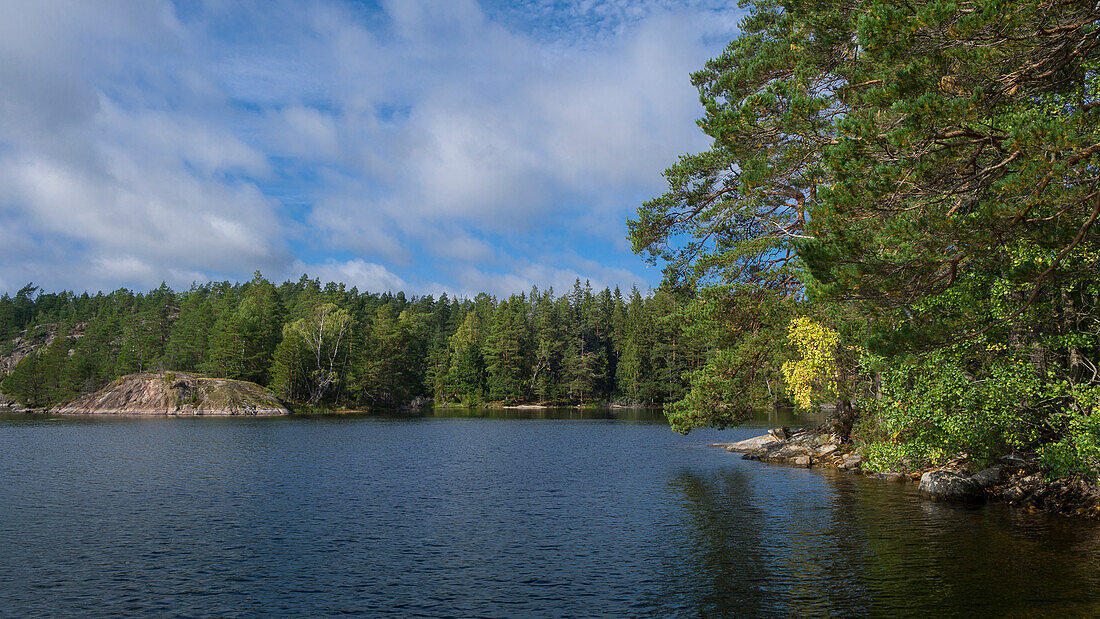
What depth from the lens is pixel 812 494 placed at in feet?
86.5

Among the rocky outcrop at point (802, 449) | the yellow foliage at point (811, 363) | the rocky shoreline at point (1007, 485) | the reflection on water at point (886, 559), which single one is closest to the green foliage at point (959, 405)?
the rocky shoreline at point (1007, 485)

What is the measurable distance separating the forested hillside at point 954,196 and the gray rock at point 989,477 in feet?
5.53

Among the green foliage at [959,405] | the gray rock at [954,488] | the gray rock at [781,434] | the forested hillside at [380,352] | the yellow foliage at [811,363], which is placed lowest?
the gray rock at [954,488]

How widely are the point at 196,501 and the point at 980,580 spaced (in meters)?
26.1

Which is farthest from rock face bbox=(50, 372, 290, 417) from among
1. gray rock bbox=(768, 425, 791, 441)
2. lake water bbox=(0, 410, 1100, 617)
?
gray rock bbox=(768, 425, 791, 441)

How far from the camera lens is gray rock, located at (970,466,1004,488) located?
2352 cm

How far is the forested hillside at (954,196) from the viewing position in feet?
39.5

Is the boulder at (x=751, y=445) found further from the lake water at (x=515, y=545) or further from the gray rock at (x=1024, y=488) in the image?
the gray rock at (x=1024, y=488)

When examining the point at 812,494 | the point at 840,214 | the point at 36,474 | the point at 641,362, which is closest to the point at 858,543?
the point at 812,494

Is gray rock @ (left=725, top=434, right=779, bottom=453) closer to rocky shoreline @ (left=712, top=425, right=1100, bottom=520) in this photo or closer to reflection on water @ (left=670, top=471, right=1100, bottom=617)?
rocky shoreline @ (left=712, top=425, right=1100, bottom=520)

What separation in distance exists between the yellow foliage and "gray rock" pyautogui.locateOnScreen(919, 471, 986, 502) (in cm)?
792

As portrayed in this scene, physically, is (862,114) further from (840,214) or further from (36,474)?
(36,474)

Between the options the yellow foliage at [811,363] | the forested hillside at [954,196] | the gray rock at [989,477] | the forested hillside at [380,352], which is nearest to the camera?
the forested hillside at [954,196]

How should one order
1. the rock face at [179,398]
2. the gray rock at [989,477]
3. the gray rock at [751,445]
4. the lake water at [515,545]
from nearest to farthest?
the lake water at [515,545], the gray rock at [989,477], the gray rock at [751,445], the rock face at [179,398]
